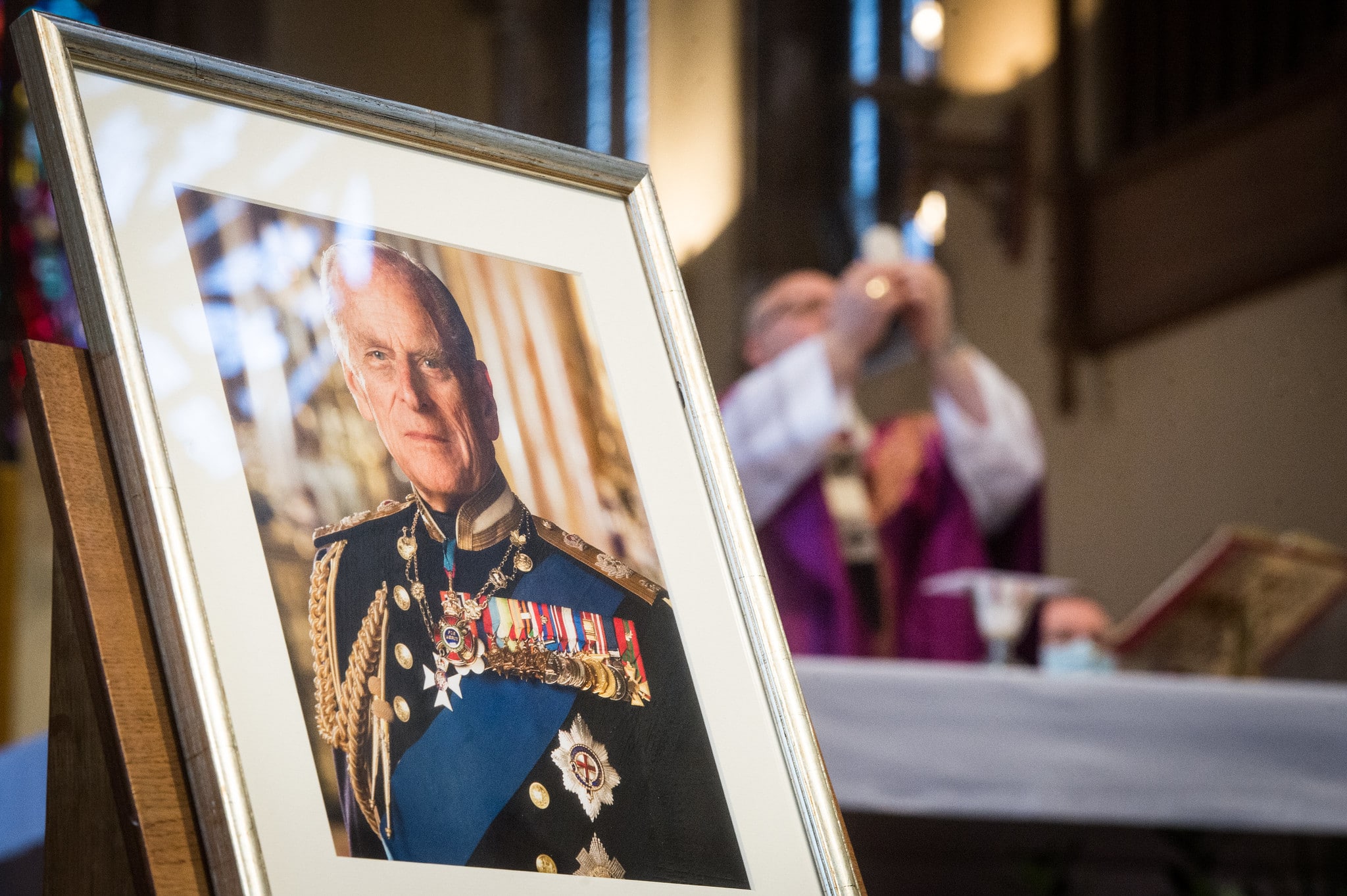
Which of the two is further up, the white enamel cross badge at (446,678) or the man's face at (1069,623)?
the white enamel cross badge at (446,678)

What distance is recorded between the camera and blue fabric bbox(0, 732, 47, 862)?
1.67 metres

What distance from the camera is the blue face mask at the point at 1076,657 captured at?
7.89ft

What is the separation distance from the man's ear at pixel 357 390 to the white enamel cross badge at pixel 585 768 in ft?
0.61

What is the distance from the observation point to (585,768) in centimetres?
73

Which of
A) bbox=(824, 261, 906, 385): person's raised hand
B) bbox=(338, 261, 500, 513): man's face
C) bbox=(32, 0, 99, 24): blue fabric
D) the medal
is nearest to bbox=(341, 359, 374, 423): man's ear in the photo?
bbox=(338, 261, 500, 513): man's face

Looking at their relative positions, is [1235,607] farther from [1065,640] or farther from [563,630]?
[563,630]

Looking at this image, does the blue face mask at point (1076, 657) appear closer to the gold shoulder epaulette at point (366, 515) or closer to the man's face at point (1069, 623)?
the man's face at point (1069, 623)

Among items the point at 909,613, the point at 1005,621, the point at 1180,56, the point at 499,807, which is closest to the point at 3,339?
the point at 909,613

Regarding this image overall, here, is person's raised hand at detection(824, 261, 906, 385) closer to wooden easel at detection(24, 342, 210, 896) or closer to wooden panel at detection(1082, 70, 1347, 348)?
wooden easel at detection(24, 342, 210, 896)

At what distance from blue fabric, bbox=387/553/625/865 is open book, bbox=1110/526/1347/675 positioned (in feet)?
4.52

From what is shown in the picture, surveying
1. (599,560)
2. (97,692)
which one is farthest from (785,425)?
(97,692)

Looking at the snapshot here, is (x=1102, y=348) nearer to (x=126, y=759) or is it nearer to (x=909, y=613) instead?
(x=909, y=613)

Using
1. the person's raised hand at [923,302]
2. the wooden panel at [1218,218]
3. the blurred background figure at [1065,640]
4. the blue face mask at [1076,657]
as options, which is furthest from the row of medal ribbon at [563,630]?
the wooden panel at [1218,218]

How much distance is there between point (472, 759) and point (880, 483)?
2.08m
